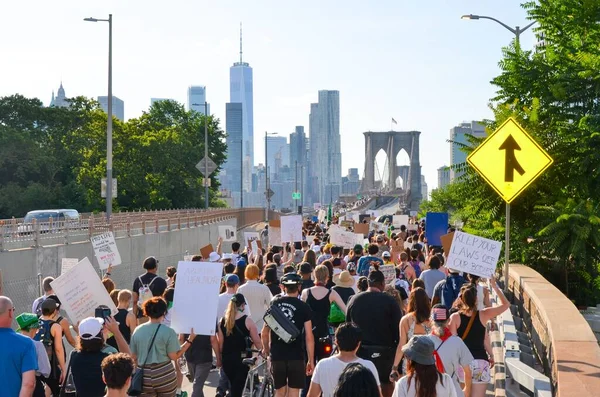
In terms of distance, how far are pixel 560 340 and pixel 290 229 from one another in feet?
43.0

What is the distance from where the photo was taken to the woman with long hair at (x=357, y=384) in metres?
5.25

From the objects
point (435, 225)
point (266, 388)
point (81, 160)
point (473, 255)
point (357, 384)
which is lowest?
point (266, 388)

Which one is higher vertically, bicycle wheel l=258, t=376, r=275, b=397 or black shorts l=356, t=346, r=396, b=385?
black shorts l=356, t=346, r=396, b=385

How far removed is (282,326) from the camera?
30.4 feet

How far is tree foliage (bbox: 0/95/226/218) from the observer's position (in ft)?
204

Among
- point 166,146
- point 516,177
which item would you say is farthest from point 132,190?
point 516,177

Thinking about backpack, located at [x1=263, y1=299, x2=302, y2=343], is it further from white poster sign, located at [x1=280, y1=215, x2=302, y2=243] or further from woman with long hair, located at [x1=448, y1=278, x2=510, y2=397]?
white poster sign, located at [x1=280, y1=215, x2=302, y2=243]

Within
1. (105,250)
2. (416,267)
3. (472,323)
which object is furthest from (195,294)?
(416,267)

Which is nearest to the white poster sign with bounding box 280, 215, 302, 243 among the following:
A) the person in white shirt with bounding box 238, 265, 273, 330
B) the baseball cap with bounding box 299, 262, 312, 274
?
the baseball cap with bounding box 299, 262, 312, 274

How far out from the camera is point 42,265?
A: 73.3 feet

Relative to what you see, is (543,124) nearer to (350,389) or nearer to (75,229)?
(75,229)

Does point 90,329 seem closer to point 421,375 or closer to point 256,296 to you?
point 421,375

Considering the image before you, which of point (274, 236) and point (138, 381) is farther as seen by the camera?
point (274, 236)

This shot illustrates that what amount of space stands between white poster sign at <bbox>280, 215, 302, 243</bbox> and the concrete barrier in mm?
6844
